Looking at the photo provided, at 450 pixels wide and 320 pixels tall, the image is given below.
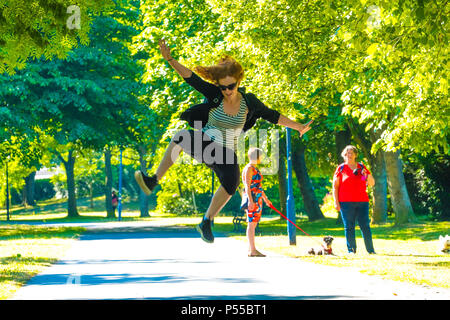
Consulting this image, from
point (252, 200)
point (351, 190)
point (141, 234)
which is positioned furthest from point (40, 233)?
point (252, 200)

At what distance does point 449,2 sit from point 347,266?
5197 mm

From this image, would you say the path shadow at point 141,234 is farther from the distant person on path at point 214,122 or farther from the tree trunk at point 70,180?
the tree trunk at point 70,180

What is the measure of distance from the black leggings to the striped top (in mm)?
38

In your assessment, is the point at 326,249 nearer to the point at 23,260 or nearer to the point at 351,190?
the point at 351,190

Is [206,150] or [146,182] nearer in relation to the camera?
[206,150]

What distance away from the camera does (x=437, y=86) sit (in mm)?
12227

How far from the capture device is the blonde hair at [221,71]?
522cm

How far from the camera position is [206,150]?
516cm

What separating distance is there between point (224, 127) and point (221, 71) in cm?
40

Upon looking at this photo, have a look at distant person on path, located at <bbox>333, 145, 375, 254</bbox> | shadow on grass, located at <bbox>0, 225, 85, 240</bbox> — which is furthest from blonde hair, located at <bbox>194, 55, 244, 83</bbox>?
shadow on grass, located at <bbox>0, 225, 85, 240</bbox>

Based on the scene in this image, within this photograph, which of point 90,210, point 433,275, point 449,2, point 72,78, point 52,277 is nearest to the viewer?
point 449,2

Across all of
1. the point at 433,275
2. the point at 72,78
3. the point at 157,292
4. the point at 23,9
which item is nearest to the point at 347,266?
the point at 433,275
